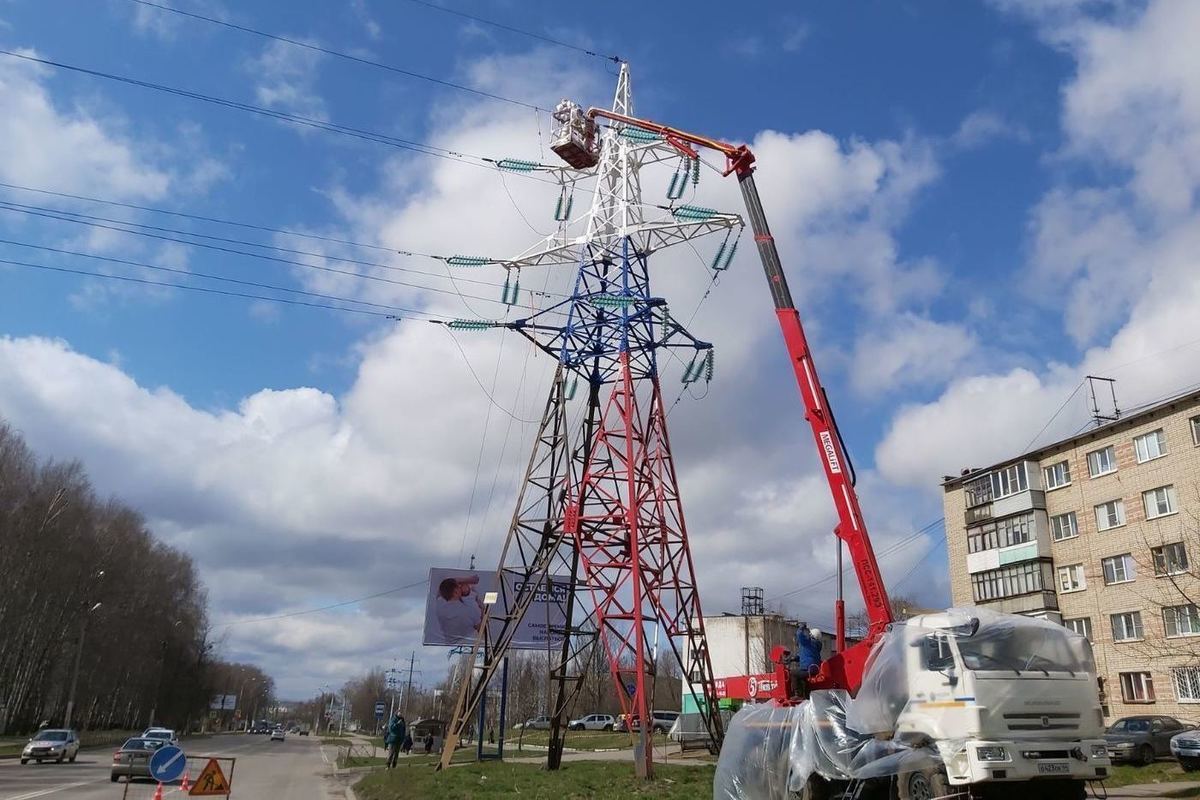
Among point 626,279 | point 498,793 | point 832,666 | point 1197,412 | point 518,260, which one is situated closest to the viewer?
point 832,666

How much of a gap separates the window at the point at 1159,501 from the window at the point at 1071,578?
15.7 feet

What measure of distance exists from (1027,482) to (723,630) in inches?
1454

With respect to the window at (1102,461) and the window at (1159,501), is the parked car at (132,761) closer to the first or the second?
the window at (1159,501)

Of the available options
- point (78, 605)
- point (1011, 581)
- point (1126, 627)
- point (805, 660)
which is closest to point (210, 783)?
point (805, 660)

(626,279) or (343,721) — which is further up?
(626,279)

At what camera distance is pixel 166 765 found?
39.8 ft

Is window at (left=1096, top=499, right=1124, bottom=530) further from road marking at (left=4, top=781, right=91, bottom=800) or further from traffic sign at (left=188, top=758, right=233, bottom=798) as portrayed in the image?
road marking at (left=4, top=781, right=91, bottom=800)

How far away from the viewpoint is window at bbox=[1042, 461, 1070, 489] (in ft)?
138

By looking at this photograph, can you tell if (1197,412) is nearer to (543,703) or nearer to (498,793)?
(498,793)

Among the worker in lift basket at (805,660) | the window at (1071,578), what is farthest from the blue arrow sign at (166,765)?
the window at (1071,578)

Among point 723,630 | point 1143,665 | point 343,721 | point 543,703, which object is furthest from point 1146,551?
point 343,721

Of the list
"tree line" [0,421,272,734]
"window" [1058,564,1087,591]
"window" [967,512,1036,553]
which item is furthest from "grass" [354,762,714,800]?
"tree line" [0,421,272,734]

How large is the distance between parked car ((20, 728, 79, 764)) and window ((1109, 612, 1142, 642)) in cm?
4550

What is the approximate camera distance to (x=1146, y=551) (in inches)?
1420
